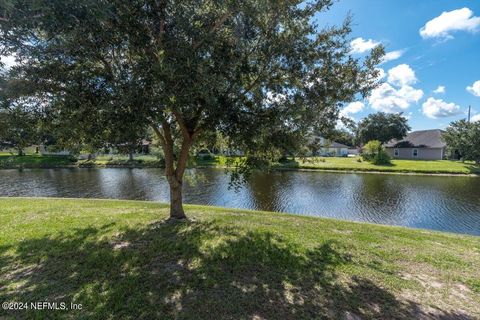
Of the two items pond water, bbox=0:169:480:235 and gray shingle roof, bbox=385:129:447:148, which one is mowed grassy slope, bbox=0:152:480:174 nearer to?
pond water, bbox=0:169:480:235

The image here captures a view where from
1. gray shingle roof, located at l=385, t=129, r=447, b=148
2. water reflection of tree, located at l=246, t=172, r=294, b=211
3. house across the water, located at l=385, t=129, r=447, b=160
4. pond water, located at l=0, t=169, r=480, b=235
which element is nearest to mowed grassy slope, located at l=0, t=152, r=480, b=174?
water reflection of tree, located at l=246, t=172, r=294, b=211

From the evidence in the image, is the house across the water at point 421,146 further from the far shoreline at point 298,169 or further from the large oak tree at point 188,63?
the large oak tree at point 188,63

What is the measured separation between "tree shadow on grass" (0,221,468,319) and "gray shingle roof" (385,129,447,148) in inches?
2084

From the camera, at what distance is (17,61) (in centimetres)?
511

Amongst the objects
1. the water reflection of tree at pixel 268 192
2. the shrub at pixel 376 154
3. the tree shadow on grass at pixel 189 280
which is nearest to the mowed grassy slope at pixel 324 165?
the shrub at pixel 376 154

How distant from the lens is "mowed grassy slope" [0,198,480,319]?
409 cm

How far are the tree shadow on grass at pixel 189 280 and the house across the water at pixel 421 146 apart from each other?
5268 cm

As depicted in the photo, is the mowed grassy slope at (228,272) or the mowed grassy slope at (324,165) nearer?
the mowed grassy slope at (228,272)

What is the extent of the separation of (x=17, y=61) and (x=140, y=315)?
4.86m

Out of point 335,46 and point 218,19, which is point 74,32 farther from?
point 335,46

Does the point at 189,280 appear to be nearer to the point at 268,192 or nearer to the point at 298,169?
the point at 268,192

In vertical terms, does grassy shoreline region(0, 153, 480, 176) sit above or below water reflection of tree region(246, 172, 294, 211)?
above

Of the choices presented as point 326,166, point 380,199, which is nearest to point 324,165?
point 326,166

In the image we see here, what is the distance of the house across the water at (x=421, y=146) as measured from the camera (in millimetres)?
48812
